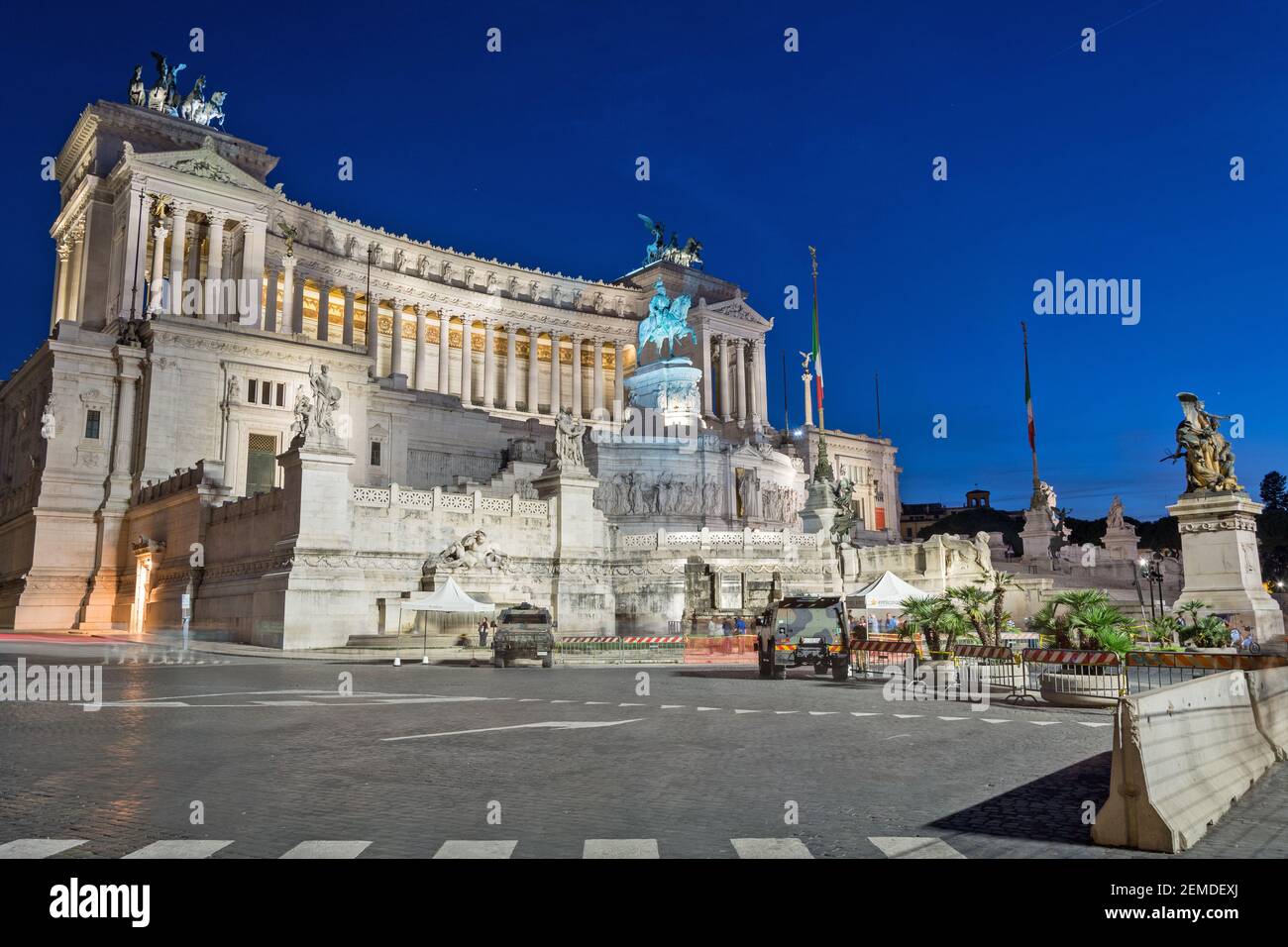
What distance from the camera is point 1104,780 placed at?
370 inches

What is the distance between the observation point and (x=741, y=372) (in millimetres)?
96625

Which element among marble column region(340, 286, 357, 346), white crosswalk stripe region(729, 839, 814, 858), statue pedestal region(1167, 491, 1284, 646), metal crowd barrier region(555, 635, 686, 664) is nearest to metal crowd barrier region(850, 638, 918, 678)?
metal crowd barrier region(555, 635, 686, 664)

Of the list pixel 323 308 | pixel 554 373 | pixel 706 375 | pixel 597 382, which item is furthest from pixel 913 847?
pixel 706 375

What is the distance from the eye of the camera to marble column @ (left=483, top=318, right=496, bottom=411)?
84000mm

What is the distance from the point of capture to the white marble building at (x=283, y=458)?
35.8 m

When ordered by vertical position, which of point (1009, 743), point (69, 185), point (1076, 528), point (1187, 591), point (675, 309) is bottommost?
point (1009, 743)

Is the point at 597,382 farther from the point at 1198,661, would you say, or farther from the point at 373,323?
the point at 1198,661

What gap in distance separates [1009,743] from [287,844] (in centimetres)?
912

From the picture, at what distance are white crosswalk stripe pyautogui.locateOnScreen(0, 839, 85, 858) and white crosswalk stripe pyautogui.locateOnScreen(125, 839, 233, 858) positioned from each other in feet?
1.77

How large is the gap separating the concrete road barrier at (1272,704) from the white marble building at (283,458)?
92.5 ft

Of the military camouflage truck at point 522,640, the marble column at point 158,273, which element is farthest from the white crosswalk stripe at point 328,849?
the marble column at point 158,273

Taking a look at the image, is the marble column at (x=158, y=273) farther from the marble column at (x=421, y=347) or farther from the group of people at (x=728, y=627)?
the group of people at (x=728, y=627)
